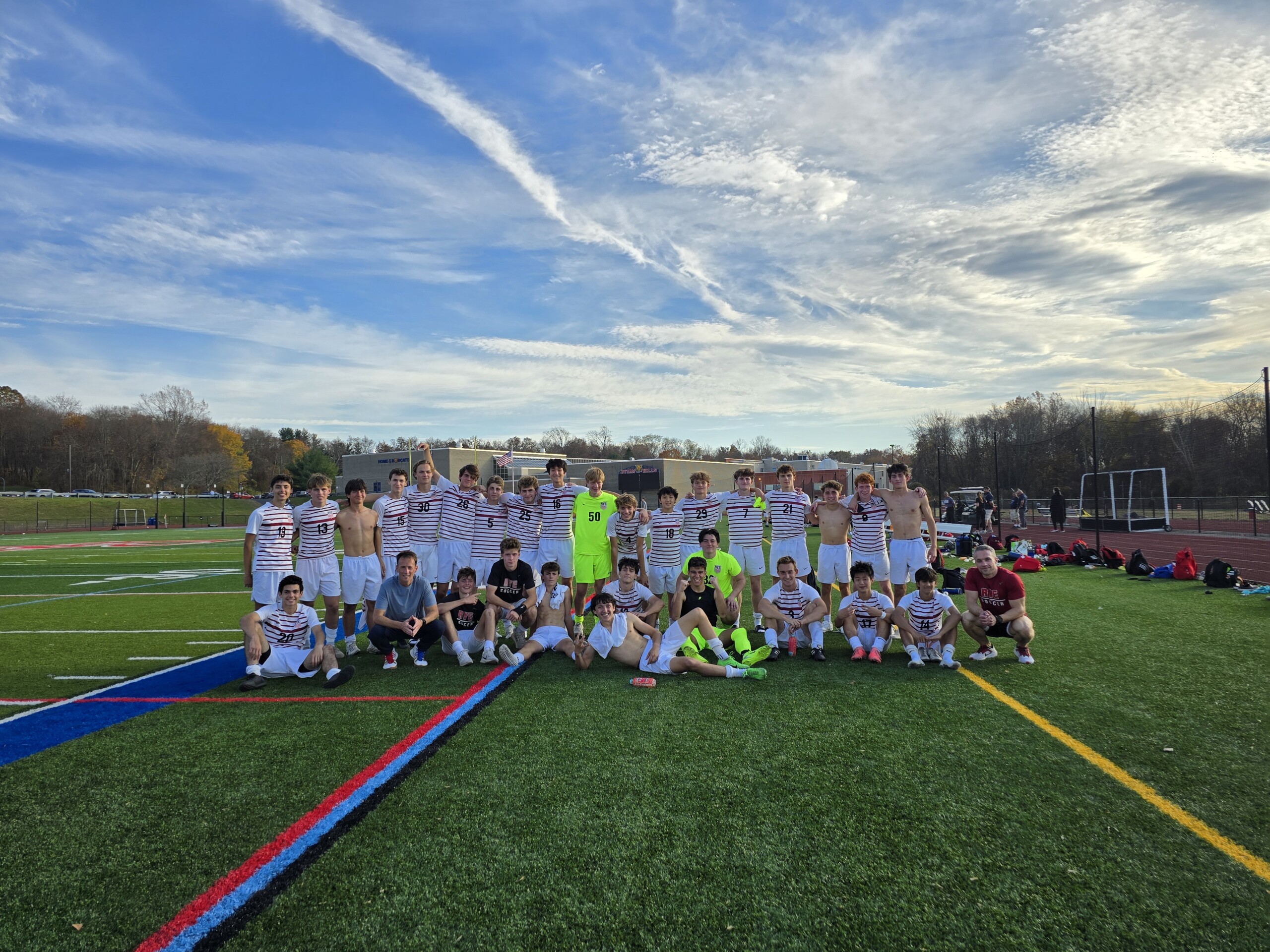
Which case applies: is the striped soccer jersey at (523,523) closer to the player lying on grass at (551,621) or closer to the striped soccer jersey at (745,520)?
the player lying on grass at (551,621)

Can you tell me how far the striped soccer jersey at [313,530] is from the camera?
680 centimetres

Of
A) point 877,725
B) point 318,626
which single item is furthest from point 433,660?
point 877,725

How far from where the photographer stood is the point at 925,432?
5712cm

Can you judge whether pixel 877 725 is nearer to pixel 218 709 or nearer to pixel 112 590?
pixel 218 709

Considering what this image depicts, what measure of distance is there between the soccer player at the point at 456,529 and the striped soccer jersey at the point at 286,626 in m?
1.80

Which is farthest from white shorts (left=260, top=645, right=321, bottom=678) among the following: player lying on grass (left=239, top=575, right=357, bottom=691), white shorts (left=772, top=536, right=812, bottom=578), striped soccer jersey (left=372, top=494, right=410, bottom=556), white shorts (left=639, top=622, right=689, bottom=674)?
white shorts (left=772, top=536, right=812, bottom=578)

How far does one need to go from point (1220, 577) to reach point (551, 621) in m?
10.4

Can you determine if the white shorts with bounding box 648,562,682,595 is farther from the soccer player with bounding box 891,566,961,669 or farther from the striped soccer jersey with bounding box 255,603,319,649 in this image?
the striped soccer jersey with bounding box 255,603,319,649

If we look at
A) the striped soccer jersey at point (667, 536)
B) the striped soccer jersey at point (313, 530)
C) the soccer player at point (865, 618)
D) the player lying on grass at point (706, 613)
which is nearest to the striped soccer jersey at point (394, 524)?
the striped soccer jersey at point (313, 530)

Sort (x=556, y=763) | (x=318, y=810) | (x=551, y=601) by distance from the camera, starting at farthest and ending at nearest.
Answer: (x=551, y=601) < (x=556, y=763) < (x=318, y=810)

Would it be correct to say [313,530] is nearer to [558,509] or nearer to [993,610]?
[558,509]

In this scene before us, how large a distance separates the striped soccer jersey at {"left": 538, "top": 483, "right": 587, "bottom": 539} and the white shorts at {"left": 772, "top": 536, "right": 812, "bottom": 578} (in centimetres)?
236

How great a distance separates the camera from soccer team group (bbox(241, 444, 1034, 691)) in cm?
627

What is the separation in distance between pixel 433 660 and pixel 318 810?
3.39 m
